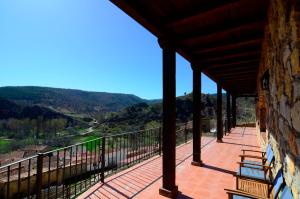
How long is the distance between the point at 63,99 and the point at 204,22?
3496 inches

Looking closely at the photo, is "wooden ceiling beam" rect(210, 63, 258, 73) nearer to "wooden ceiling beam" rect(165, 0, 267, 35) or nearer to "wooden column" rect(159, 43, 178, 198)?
"wooden ceiling beam" rect(165, 0, 267, 35)

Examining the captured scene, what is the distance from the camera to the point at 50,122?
195ft

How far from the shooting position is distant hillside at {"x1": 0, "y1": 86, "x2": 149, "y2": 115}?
76381mm

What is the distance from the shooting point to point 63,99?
83750 millimetres

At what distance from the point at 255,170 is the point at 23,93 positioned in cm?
9124

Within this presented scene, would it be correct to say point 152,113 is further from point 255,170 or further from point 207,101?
point 255,170

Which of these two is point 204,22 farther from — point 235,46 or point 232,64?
point 232,64

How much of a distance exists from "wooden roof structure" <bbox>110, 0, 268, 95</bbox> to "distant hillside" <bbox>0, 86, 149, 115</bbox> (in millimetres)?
79007

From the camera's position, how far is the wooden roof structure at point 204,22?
2.53 meters

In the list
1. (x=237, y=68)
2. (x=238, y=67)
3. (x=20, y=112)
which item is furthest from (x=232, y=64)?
(x=20, y=112)

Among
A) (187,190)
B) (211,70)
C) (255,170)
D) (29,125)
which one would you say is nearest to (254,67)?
(211,70)

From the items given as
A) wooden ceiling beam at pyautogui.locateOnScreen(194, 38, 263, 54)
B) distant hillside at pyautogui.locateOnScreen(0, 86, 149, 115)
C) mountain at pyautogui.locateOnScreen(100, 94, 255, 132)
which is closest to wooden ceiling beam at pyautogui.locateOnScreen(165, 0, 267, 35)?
wooden ceiling beam at pyautogui.locateOnScreen(194, 38, 263, 54)

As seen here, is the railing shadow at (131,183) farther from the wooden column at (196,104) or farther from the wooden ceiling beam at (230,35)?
the wooden ceiling beam at (230,35)

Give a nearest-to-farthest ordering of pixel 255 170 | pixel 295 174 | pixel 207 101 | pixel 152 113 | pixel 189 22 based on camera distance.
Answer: pixel 295 174, pixel 189 22, pixel 255 170, pixel 207 101, pixel 152 113
